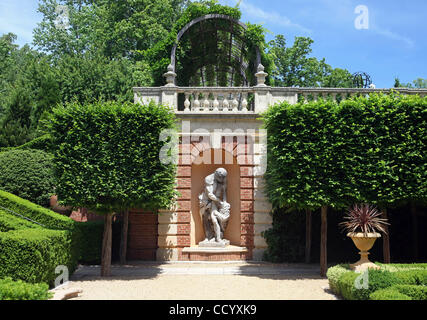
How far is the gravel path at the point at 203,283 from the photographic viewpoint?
9.54 m

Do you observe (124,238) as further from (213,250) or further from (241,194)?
(241,194)

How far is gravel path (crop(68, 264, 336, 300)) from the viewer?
376 inches

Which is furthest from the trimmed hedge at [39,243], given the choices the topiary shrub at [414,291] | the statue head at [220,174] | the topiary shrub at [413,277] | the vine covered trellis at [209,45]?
the topiary shrub at [413,277]

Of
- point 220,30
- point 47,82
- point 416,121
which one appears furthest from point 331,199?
point 47,82

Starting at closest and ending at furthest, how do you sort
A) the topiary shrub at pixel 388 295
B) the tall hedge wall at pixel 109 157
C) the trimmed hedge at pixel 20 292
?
1. the trimmed hedge at pixel 20 292
2. the topiary shrub at pixel 388 295
3. the tall hedge wall at pixel 109 157

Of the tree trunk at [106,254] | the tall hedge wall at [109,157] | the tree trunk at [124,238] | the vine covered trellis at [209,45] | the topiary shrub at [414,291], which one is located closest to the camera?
the topiary shrub at [414,291]

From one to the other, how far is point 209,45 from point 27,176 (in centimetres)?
1138

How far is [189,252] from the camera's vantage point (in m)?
14.8

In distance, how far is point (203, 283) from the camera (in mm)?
11148

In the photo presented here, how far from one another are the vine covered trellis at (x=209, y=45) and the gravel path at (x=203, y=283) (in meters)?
9.35

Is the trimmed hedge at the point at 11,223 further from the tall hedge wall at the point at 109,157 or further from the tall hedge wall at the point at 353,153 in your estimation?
the tall hedge wall at the point at 353,153

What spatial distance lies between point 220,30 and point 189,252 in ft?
36.9

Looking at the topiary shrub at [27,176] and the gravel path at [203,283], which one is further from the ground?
the topiary shrub at [27,176]

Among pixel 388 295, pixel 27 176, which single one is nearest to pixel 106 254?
pixel 27 176
